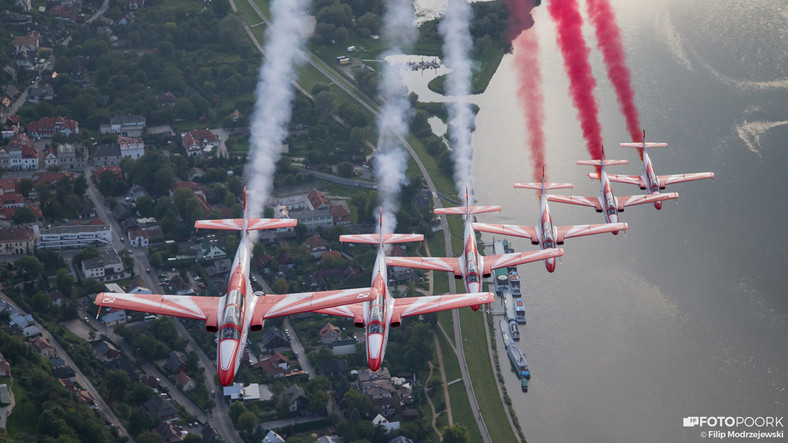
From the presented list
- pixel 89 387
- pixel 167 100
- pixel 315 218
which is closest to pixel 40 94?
pixel 167 100

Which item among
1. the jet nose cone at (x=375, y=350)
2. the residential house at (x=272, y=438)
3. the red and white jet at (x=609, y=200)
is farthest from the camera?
the red and white jet at (x=609, y=200)

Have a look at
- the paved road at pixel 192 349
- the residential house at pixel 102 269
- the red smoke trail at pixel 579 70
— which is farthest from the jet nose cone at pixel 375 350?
the residential house at pixel 102 269

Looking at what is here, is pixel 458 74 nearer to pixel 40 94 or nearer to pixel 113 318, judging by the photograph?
pixel 40 94

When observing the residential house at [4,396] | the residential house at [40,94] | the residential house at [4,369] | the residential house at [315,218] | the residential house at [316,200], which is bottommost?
the residential house at [4,396]

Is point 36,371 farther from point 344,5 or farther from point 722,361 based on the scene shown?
point 344,5

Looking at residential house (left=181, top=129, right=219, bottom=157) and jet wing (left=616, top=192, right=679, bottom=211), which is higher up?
residential house (left=181, top=129, right=219, bottom=157)

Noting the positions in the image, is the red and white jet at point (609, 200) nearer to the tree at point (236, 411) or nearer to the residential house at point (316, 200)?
the residential house at point (316, 200)

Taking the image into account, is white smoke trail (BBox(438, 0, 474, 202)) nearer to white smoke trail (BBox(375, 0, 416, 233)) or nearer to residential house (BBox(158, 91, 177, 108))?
white smoke trail (BBox(375, 0, 416, 233))

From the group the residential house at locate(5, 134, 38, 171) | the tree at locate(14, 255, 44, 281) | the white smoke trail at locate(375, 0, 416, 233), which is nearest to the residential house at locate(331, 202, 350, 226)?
the white smoke trail at locate(375, 0, 416, 233)
